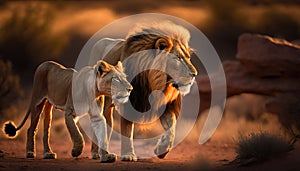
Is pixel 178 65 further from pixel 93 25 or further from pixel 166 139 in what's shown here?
pixel 93 25

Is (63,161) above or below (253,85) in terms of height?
A: below

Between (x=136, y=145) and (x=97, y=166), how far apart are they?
4840 millimetres

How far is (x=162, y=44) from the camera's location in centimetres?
1052

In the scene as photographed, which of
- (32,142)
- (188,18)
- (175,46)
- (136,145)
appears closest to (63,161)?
(32,142)

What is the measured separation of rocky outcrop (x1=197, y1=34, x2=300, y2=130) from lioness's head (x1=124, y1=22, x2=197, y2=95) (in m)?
4.97

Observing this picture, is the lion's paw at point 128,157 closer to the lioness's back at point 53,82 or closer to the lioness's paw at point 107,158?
the lioness's paw at point 107,158

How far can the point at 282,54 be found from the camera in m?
15.4

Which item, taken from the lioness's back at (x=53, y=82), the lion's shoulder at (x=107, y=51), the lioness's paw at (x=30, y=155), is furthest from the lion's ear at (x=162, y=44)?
the lioness's paw at (x=30, y=155)

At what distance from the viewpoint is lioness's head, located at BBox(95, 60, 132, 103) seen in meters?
9.67

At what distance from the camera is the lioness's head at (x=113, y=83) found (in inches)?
381

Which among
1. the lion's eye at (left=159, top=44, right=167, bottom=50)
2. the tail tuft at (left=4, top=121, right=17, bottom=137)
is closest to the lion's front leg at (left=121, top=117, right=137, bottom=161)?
the lion's eye at (left=159, top=44, right=167, bottom=50)

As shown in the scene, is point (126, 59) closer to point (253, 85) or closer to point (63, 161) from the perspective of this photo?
point (63, 161)

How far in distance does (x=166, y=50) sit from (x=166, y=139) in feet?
4.77

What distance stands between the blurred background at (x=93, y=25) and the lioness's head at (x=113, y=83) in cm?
782
